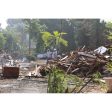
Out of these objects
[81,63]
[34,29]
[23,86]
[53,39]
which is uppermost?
[34,29]

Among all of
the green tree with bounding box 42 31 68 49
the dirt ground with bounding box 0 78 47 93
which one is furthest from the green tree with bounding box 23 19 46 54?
the dirt ground with bounding box 0 78 47 93

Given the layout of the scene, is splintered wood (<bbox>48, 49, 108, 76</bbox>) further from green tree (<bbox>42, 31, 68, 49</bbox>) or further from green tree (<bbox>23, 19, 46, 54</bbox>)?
green tree (<bbox>23, 19, 46, 54</bbox>)

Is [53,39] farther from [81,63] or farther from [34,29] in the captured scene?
[81,63]

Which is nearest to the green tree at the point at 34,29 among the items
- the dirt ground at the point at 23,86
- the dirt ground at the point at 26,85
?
the dirt ground at the point at 26,85

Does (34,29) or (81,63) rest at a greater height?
(34,29)

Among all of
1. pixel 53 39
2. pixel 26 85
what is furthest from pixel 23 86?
pixel 53 39

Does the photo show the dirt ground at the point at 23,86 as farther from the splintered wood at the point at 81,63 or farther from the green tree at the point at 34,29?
the green tree at the point at 34,29

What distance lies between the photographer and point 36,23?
5.58 metres

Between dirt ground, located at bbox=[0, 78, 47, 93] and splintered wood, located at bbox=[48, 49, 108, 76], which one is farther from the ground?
splintered wood, located at bbox=[48, 49, 108, 76]

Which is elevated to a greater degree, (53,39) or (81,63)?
(53,39)

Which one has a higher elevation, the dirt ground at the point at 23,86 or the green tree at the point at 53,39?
the green tree at the point at 53,39

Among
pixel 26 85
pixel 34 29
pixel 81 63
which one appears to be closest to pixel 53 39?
pixel 34 29

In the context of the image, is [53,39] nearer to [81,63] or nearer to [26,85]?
[81,63]

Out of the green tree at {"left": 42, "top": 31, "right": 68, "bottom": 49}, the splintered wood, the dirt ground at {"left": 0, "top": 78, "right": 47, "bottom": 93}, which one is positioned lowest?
the dirt ground at {"left": 0, "top": 78, "right": 47, "bottom": 93}
